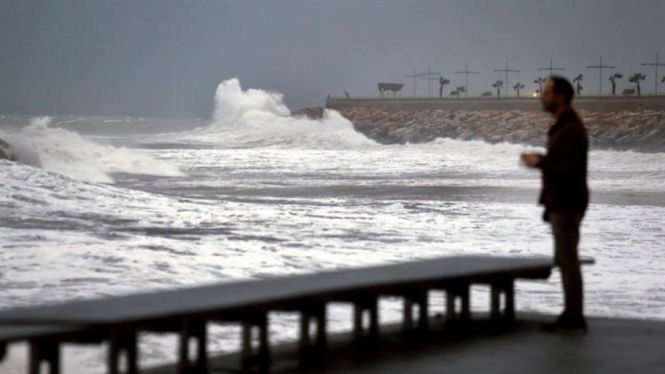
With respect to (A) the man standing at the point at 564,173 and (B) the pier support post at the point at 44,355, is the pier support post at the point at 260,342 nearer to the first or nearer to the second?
(B) the pier support post at the point at 44,355

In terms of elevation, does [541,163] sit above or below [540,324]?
above

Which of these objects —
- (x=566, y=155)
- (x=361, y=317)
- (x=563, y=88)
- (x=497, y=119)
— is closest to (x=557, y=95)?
(x=563, y=88)

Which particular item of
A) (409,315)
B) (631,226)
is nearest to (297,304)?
(409,315)

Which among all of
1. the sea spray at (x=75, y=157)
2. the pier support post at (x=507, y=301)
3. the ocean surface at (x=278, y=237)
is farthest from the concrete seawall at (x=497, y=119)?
the pier support post at (x=507, y=301)

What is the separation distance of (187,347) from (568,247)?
7.48 ft

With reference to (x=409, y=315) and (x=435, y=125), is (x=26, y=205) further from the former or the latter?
(x=435, y=125)

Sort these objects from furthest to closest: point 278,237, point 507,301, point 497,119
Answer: point 497,119
point 278,237
point 507,301

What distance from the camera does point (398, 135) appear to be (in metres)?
146

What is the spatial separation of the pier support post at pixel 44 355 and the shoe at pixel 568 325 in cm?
294

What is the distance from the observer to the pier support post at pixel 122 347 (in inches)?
199

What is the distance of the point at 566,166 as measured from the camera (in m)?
6.79

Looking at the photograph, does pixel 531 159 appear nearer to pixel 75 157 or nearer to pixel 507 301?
pixel 507 301

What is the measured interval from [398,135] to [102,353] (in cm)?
13896

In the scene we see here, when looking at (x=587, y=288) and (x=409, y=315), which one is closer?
(x=409, y=315)
